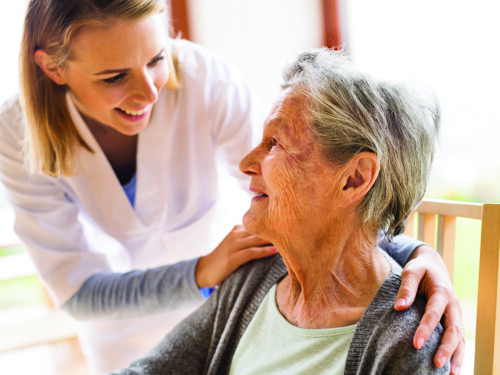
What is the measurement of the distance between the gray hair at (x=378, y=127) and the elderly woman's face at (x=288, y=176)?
0.10 ft

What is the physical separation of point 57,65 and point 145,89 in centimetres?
24

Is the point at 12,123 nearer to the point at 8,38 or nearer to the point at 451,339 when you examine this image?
the point at 451,339

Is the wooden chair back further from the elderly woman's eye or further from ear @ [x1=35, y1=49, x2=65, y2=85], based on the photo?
ear @ [x1=35, y1=49, x2=65, y2=85]

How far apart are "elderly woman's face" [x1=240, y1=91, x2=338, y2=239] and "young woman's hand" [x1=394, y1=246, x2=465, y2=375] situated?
22 centimetres

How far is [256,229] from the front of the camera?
1.19 meters

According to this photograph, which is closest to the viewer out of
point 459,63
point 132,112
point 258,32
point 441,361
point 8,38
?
point 441,361

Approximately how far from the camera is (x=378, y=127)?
3.45ft

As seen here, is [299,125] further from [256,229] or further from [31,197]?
[31,197]

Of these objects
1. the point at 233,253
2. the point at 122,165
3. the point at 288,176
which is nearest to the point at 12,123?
the point at 122,165

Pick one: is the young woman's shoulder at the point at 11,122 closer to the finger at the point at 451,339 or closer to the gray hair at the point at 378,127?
the gray hair at the point at 378,127

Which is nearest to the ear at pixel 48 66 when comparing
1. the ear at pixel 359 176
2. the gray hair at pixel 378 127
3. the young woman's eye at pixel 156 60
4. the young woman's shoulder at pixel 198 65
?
the young woman's eye at pixel 156 60

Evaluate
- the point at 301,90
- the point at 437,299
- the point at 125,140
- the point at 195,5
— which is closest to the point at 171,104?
the point at 125,140

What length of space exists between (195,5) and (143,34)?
2.13 meters

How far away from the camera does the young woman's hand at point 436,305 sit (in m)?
0.92
